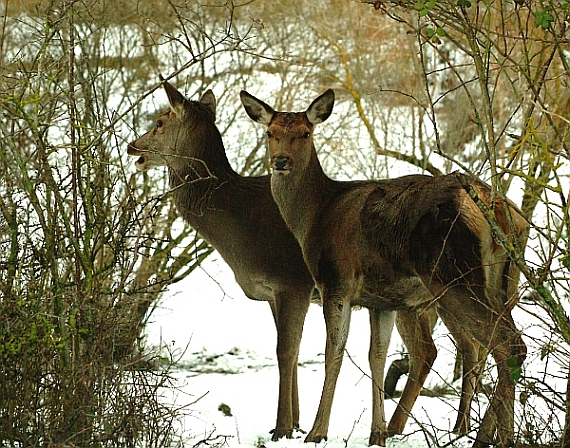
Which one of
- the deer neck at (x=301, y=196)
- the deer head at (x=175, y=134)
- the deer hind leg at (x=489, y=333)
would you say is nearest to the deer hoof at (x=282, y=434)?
the deer neck at (x=301, y=196)

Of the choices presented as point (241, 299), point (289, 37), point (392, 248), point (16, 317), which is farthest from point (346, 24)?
point (16, 317)

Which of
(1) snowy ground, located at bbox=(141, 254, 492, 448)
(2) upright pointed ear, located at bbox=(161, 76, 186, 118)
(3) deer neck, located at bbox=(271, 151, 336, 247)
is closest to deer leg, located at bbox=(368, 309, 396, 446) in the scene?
(1) snowy ground, located at bbox=(141, 254, 492, 448)

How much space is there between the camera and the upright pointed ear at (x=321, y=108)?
8805 millimetres

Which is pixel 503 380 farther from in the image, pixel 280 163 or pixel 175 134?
pixel 175 134

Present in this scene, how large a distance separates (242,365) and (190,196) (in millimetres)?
6144

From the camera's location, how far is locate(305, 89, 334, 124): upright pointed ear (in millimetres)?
8805

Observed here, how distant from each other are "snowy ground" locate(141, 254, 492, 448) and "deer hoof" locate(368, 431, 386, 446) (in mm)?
67

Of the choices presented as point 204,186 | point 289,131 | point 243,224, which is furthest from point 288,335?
point 289,131

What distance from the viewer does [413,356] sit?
9.03 meters

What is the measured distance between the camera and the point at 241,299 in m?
18.6

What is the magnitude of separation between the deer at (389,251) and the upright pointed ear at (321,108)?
0.04 ft

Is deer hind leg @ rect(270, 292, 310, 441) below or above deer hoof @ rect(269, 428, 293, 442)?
above

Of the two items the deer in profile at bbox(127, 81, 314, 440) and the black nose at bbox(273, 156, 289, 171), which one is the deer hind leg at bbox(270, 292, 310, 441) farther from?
the black nose at bbox(273, 156, 289, 171)

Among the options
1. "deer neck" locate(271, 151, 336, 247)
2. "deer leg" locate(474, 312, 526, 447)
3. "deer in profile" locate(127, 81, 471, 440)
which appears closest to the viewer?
"deer leg" locate(474, 312, 526, 447)
